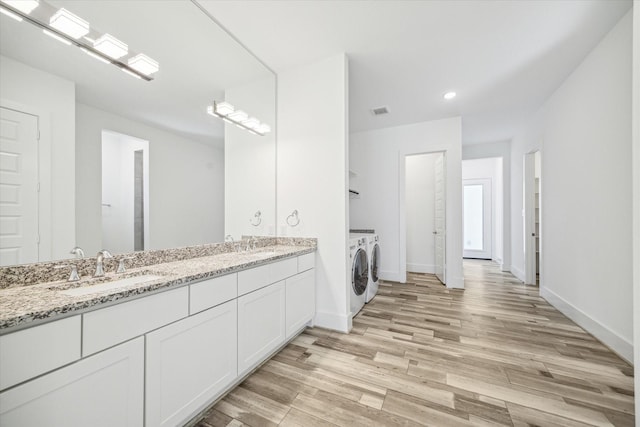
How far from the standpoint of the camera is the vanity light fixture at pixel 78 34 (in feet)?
3.88

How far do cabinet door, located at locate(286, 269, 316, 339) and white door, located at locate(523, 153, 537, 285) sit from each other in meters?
4.07

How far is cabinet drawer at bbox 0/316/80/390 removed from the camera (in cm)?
74

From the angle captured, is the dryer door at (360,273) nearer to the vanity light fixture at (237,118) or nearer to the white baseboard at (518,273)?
the vanity light fixture at (237,118)

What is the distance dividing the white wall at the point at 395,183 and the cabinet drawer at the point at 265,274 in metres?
2.63

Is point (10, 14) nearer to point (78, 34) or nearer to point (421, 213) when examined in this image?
point (78, 34)

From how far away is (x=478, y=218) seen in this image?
22.7ft

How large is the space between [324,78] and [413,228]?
3.71m

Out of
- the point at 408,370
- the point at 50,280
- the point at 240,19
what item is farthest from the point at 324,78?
the point at 408,370

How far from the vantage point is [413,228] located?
5.19 m

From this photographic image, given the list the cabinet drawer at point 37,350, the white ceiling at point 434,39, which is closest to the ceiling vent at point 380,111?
the white ceiling at point 434,39

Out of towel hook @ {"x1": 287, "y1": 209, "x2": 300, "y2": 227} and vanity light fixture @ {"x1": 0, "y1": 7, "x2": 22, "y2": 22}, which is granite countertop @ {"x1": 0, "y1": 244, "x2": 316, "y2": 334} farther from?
vanity light fixture @ {"x1": 0, "y1": 7, "x2": 22, "y2": 22}

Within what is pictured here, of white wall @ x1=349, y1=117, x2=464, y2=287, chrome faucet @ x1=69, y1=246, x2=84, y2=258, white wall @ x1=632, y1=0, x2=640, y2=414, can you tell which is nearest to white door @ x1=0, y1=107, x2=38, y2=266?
chrome faucet @ x1=69, y1=246, x2=84, y2=258

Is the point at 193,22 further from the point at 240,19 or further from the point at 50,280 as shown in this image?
the point at 50,280

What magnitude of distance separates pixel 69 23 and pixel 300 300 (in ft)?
7.85
